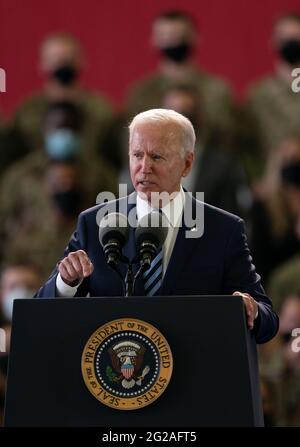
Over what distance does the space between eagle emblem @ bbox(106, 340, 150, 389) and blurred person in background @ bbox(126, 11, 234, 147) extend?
4216 millimetres

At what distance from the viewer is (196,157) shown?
625 centimetres

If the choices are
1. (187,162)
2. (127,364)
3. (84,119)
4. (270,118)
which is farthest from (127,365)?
(84,119)

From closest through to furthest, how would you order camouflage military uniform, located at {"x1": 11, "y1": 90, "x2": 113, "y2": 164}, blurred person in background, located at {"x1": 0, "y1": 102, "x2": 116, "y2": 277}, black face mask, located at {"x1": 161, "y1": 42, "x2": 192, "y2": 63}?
blurred person in background, located at {"x1": 0, "y1": 102, "x2": 116, "y2": 277} → camouflage military uniform, located at {"x1": 11, "y1": 90, "x2": 113, "y2": 164} → black face mask, located at {"x1": 161, "y1": 42, "x2": 192, "y2": 63}

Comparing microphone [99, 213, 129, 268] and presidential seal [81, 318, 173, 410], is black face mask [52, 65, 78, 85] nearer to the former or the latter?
microphone [99, 213, 129, 268]

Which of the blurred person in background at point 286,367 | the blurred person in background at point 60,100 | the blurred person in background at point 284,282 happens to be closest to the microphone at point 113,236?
the blurred person in background at point 286,367

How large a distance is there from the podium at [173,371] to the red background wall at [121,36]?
198 inches

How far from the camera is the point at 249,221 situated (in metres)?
6.29

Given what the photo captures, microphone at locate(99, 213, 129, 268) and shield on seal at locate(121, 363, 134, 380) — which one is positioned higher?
microphone at locate(99, 213, 129, 268)

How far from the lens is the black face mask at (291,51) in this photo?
692 cm

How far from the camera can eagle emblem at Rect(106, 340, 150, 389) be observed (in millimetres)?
2422

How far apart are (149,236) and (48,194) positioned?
4.15m

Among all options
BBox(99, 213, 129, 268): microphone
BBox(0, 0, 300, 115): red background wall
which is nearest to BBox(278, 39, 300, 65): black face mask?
BBox(0, 0, 300, 115): red background wall

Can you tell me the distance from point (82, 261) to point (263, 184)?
13.6 ft
